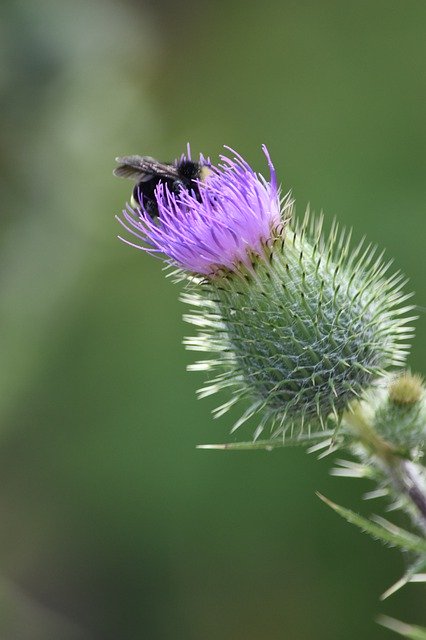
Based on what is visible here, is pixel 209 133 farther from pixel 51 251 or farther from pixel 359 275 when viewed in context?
pixel 359 275

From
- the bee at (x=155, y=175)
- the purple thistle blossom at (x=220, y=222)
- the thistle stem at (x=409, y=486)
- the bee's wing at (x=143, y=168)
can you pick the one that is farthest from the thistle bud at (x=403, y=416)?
the bee's wing at (x=143, y=168)

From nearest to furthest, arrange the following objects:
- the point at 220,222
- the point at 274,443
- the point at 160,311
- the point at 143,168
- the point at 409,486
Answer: the point at 274,443
the point at 409,486
the point at 220,222
the point at 143,168
the point at 160,311

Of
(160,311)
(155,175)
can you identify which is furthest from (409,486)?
(160,311)

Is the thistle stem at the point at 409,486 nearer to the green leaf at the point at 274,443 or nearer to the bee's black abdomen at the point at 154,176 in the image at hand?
the green leaf at the point at 274,443

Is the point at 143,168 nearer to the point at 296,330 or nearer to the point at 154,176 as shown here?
the point at 154,176

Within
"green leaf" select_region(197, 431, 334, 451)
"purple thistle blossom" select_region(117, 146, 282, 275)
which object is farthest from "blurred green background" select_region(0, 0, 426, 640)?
"green leaf" select_region(197, 431, 334, 451)

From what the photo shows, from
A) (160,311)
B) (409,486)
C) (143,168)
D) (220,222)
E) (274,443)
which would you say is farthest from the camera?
(160,311)

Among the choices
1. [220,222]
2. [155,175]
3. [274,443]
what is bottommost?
[274,443]
